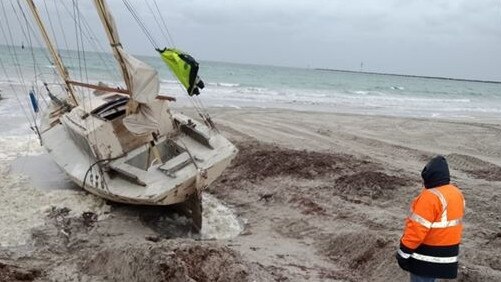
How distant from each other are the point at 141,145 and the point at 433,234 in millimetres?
7180

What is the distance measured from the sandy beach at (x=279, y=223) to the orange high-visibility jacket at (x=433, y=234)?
5.60 feet

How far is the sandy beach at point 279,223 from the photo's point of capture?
685cm

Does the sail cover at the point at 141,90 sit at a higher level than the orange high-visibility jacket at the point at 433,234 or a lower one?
higher

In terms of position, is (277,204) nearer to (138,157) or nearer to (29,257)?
(138,157)

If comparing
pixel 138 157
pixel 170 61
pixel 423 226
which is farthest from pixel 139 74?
pixel 423 226

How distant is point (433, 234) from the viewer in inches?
196

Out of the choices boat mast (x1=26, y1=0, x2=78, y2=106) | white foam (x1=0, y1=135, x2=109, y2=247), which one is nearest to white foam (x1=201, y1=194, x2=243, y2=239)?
white foam (x1=0, y1=135, x2=109, y2=247)

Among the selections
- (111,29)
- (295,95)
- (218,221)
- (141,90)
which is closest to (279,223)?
(218,221)

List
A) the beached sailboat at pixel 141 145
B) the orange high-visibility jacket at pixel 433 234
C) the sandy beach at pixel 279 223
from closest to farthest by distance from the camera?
the orange high-visibility jacket at pixel 433 234 → the sandy beach at pixel 279 223 → the beached sailboat at pixel 141 145

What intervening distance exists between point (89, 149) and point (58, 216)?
1547 mm

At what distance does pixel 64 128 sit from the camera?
12.9 m

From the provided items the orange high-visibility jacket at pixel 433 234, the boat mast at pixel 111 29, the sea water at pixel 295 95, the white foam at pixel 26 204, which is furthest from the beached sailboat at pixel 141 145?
the orange high-visibility jacket at pixel 433 234

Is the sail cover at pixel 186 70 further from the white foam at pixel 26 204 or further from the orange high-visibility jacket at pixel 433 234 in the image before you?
the orange high-visibility jacket at pixel 433 234

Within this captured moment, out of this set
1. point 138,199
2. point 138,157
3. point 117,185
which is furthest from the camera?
point 138,157
